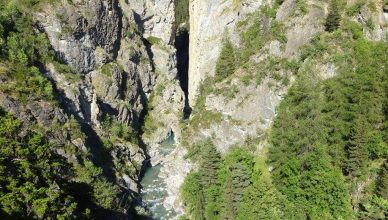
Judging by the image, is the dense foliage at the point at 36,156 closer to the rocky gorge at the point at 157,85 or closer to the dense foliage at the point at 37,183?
the dense foliage at the point at 37,183

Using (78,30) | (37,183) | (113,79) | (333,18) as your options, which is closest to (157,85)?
(113,79)

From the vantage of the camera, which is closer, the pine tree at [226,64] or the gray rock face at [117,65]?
the pine tree at [226,64]

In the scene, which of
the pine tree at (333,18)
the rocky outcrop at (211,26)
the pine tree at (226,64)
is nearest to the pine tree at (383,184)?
the pine tree at (333,18)

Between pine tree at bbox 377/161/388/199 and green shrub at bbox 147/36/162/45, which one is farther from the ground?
pine tree at bbox 377/161/388/199

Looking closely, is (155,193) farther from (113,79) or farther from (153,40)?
(153,40)

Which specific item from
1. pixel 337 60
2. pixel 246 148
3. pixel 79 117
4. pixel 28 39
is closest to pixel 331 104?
pixel 337 60

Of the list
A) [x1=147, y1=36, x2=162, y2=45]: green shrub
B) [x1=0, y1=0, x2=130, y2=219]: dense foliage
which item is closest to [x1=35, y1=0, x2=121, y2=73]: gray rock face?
[x1=0, y1=0, x2=130, y2=219]: dense foliage

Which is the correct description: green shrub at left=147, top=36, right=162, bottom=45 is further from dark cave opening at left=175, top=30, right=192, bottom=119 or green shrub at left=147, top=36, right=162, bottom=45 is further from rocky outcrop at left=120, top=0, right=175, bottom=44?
dark cave opening at left=175, top=30, right=192, bottom=119
